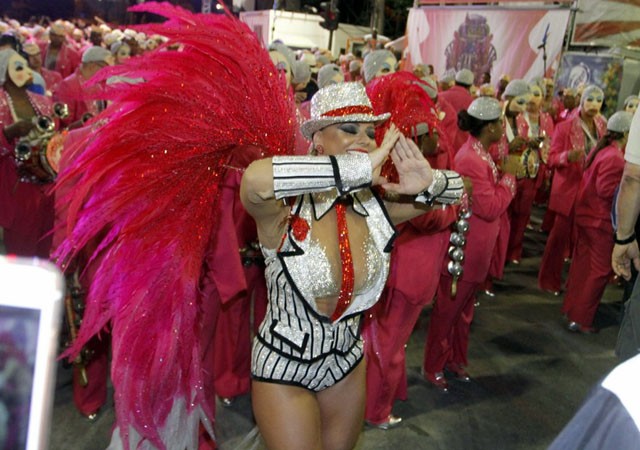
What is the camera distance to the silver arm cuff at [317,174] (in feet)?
5.47

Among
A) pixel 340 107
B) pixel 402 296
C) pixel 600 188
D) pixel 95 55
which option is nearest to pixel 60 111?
pixel 95 55

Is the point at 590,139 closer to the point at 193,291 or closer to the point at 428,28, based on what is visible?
the point at 193,291

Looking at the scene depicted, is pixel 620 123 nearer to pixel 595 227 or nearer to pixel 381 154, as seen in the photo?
pixel 595 227

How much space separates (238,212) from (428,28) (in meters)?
11.5

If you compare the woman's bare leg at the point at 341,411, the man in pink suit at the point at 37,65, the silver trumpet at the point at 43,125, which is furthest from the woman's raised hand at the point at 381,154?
the man in pink suit at the point at 37,65

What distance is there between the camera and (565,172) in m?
5.67

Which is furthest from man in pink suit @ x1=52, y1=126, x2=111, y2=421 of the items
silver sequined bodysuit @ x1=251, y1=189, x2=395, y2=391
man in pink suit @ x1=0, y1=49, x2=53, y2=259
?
silver sequined bodysuit @ x1=251, y1=189, x2=395, y2=391

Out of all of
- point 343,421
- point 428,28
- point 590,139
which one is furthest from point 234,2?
point 343,421

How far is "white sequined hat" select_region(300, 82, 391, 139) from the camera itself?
1988 millimetres

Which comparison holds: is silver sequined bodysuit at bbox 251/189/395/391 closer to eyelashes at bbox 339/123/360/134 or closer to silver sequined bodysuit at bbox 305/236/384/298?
silver sequined bodysuit at bbox 305/236/384/298

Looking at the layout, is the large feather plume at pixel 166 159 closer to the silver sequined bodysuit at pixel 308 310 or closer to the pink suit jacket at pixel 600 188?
the silver sequined bodysuit at pixel 308 310

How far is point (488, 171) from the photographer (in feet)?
11.3

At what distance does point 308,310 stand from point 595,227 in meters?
3.61

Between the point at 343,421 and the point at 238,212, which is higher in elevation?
the point at 238,212
